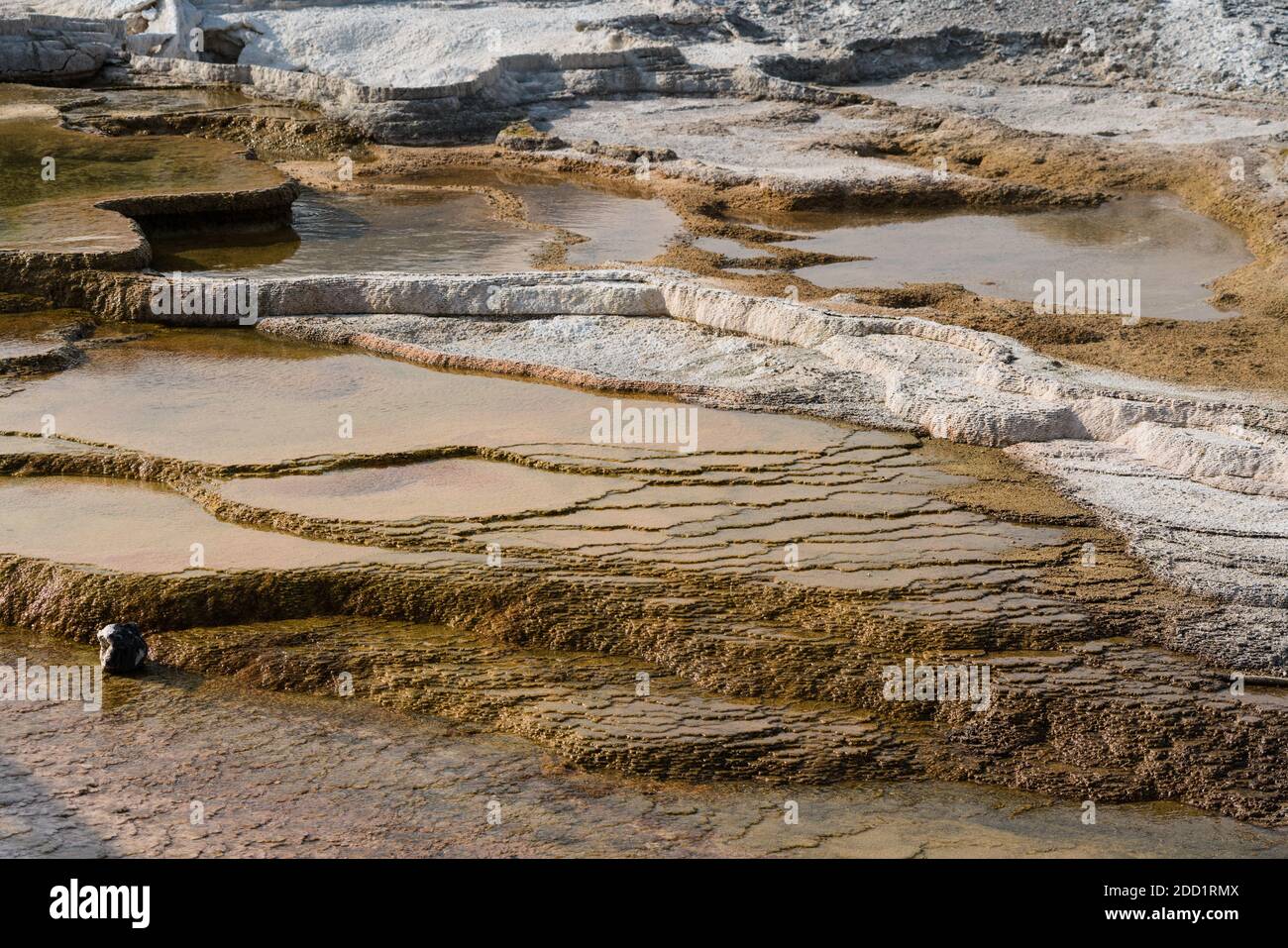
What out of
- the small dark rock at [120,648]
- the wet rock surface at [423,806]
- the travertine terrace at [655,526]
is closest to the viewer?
the wet rock surface at [423,806]

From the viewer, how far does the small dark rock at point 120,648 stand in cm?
420

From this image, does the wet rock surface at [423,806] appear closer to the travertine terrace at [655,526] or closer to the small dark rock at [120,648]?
the travertine terrace at [655,526]

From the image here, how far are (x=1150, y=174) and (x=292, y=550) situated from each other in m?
8.47

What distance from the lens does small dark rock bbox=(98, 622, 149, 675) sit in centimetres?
420

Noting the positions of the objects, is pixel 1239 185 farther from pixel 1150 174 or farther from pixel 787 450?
pixel 787 450

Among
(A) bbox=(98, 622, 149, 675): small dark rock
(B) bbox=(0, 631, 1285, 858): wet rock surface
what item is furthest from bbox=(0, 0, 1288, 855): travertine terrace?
(A) bbox=(98, 622, 149, 675): small dark rock

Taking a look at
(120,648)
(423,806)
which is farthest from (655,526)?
(120,648)

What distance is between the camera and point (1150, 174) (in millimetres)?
10797

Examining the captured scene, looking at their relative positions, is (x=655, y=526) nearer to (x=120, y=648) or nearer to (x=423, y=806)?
(x=423, y=806)

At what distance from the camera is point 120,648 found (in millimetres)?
4207

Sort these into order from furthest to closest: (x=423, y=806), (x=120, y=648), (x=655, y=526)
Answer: (x=655, y=526) → (x=120, y=648) → (x=423, y=806)

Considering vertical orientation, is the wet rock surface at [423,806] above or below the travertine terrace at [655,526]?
below

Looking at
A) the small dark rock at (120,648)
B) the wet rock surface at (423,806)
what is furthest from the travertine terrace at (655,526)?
the small dark rock at (120,648)

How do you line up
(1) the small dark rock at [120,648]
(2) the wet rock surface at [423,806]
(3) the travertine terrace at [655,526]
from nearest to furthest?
(2) the wet rock surface at [423,806]
(3) the travertine terrace at [655,526]
(1) the small dark rock at [120,648]
